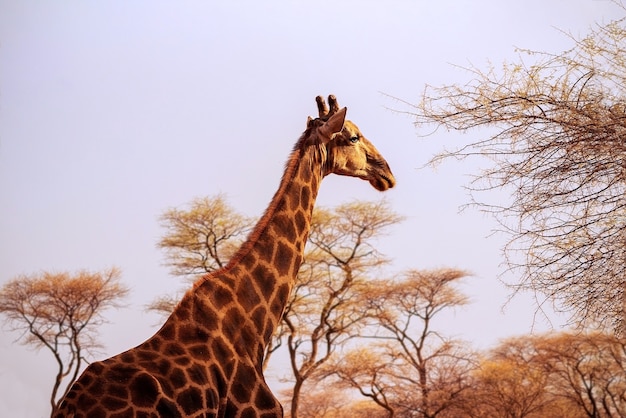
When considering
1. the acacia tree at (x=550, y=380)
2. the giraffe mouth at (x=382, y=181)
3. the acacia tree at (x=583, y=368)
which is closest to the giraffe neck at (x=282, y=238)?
the giraffe mouth at (x=382, y=181)

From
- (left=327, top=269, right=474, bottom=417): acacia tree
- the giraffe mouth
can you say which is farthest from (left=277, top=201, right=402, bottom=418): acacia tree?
the giraffe mouth

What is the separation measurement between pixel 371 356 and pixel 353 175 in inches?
507

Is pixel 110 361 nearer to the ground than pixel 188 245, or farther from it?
nearer to the ground

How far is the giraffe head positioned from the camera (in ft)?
14.6

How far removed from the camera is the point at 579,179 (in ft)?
17.7

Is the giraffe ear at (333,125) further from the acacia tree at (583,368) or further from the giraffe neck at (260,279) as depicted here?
the acacia tree at (583,368)

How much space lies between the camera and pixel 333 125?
4.38 meters

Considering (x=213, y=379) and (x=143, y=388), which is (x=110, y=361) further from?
(x=213, y=379)

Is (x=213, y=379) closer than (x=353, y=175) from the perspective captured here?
Yes

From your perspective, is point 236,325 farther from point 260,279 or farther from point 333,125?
point 333,125

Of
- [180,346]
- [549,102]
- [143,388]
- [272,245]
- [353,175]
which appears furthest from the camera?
[549,102]

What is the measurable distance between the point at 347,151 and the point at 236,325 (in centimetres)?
117

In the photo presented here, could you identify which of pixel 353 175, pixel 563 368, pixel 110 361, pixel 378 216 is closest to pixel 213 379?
Answer: pixel 110 361

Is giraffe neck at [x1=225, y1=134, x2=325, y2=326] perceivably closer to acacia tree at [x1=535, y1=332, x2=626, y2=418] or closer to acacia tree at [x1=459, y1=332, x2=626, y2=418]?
acacia tree at [x1=459, y1=332, x2=626, y2=418]
